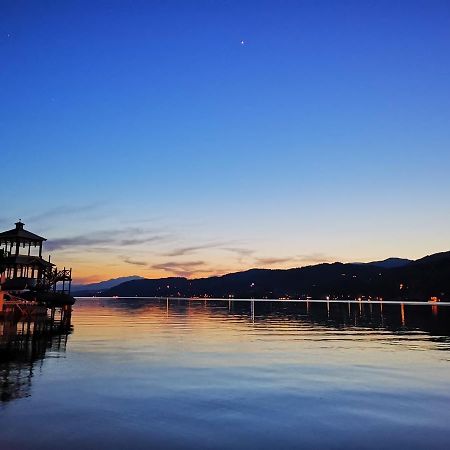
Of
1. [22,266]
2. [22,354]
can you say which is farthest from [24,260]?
[22,354]

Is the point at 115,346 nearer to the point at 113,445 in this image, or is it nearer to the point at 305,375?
the point at 305,375

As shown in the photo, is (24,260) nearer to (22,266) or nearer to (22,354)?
(22,266)

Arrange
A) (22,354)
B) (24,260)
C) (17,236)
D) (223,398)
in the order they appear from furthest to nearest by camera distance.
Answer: (24,260), (17,236), (22,354), (223,398)

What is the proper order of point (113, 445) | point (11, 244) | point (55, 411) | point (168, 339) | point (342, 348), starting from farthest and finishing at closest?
point (11, 244) → point (168, 339) → point (342, 348) → point (55, 411) → point (113, 445)

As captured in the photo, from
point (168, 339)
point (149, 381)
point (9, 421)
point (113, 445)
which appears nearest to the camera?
Answer: point (113, 445)

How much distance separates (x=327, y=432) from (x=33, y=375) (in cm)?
1610

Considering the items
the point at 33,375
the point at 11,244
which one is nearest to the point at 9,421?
the point at 33,375

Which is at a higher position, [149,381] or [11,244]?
[11,244]

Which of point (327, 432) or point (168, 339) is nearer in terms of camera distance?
point (327, 432)

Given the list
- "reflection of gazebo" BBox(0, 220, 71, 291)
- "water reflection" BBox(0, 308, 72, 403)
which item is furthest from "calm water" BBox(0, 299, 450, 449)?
"reflection of gazebo" BBox(0, 220, 71, 291)

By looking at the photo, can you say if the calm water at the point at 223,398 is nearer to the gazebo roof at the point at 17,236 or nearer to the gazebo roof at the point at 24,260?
the gazebo roof at the point at 24,260

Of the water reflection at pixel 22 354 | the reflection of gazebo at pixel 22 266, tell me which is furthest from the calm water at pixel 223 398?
the reflection of gazebo at pixel 22 266

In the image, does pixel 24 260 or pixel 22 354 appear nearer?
pixel 22 354

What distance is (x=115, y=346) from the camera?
37156mm
